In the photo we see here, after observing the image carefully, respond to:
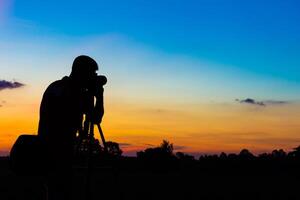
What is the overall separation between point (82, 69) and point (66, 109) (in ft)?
1.67

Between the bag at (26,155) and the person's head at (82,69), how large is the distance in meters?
0.90

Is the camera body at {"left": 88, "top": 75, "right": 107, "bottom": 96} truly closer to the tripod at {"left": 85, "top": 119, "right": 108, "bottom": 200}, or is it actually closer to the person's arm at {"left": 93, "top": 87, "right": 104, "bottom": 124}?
the person's arm at {"left": 93, "top": 87, "right": 104, "bottom": 124}

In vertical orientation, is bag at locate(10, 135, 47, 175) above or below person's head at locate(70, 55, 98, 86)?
below

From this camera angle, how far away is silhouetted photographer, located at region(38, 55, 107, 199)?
6.64 metres

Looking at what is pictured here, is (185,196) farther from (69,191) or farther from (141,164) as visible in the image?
(141,164)

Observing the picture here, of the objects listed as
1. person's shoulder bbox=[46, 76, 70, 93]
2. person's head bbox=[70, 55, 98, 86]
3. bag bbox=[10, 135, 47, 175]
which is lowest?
bag bbox=[10, 135, 47, 175]

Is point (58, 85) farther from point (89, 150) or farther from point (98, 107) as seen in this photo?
point (89, 150)

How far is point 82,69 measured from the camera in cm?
670

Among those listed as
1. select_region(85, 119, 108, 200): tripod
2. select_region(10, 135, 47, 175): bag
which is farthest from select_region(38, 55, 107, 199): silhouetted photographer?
select_region(10, 135, 47, 175): bag

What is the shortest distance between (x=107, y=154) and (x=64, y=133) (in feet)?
1.95

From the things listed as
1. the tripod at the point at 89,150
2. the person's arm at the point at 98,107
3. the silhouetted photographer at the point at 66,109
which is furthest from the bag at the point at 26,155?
the person's arm at the point at 98,107

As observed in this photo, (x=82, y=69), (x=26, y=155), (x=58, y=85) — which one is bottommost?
(x=26, y=155)

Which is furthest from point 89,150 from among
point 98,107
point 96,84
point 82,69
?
point 82,69

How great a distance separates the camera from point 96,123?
22.6ft
